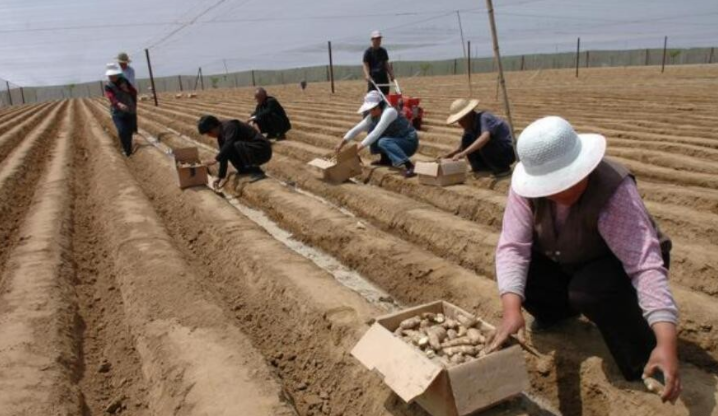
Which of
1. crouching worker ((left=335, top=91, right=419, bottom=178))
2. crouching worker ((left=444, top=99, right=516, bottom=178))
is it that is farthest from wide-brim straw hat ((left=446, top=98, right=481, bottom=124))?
crouching worker ((left=335, top=91, right=419, bottom=178))

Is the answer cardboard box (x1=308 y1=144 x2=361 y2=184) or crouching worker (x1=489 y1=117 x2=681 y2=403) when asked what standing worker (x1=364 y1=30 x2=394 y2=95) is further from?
crouching worker (x1=489 y1=117 x2=681 y2=403)

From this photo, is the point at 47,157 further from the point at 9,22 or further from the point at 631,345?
the point at 9,22

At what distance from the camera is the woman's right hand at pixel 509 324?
7.46 feet

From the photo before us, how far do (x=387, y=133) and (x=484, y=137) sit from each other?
1438 mm

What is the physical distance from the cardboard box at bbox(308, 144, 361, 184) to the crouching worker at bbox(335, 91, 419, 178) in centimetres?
10

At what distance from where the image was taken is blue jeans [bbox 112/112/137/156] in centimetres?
884

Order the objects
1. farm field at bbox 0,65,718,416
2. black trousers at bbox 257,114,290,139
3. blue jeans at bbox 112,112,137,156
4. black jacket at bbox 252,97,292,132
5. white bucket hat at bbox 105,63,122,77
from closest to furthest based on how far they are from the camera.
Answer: farm field at bbox 0,65,718,416, white bucket hat at bbox 105,63,122,77, blue jeans at bbox 112,112,137,156, black jacket at bbox 252,97,292,132, black trousers at bbox 257,114,290,139

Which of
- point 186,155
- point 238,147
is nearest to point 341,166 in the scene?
point 238,147

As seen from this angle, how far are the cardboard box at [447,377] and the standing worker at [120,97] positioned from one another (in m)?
7.53

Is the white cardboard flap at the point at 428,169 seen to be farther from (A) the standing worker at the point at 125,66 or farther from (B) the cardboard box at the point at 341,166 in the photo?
(A) the standing worker at the point at 125,66

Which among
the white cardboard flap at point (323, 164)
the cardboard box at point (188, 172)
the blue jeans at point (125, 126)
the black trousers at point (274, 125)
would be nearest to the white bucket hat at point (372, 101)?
the white cardboard flap at point (323, 164)

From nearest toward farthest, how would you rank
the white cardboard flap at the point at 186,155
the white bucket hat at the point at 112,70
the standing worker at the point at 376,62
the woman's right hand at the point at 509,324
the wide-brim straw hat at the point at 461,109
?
the woman's right hand at the point at 509,324 → the wide-brim straw hat at the point at 461,109 → the white cardboard flap at the point at 186,155 → the white bucket hat at the point at 112,70 → the standing worker at the point at 376,62

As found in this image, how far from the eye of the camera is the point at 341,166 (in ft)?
21.1

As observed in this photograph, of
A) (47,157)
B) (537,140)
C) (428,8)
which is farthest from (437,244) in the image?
(428,8)
